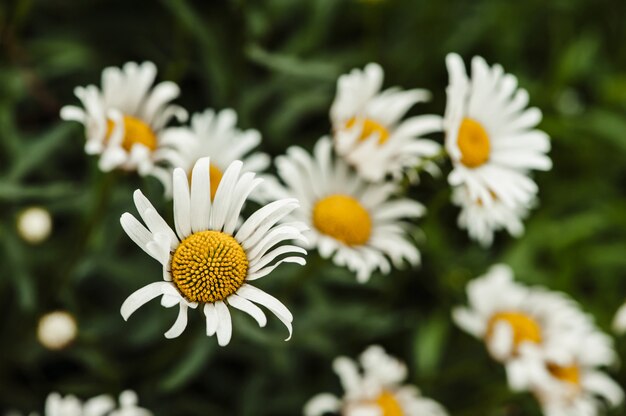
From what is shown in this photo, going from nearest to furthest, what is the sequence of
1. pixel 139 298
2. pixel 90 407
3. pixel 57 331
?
pixel 139 298 < pixel 90 407 < pixel 57 331

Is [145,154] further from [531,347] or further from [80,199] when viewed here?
[531,347]

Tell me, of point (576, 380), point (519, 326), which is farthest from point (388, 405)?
point (576, 380)

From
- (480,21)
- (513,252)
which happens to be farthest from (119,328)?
(480,21)

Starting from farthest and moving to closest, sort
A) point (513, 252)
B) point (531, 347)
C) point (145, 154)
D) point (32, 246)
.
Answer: point (513, 252) < point (32, 246) < point (531, 347) < point (145, 154)

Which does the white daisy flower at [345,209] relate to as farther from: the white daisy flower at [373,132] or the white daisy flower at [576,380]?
the white daisy flower at [576,380]

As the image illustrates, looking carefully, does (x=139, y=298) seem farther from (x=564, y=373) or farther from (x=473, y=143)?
(x=564, y=373)

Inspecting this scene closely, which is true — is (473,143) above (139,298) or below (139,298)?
above

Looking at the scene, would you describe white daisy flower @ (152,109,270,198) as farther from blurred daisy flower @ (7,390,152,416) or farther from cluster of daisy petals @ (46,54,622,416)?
blurred daisy flower @ (7,390,152,416)

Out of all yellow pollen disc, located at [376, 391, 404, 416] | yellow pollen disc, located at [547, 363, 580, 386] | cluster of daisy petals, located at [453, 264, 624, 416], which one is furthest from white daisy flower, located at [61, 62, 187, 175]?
yellow pollen disc, located at [547, 363, 580, 386]
